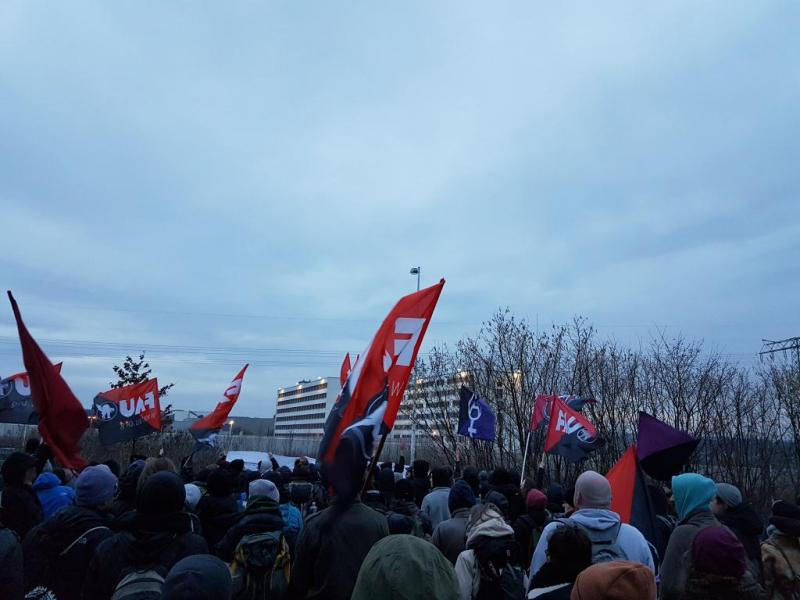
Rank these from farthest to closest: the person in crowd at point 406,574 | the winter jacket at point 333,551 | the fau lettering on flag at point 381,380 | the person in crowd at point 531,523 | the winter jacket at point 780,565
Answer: the person in crowd at point 531,523 < the winter jacket at point 780,565 < the fau lettering on flag at point 381,380 < the winter jacket at point 333,551 < the person in crowd at point 406,574

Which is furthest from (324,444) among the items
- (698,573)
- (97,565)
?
(698,573)

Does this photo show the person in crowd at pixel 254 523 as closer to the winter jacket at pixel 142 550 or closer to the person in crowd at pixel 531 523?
the winter jacket at pixel 142 550

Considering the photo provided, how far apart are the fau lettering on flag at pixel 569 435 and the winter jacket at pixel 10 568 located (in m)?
10.1

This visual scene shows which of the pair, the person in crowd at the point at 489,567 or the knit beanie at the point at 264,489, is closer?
the person in crowd at the point at 489,567

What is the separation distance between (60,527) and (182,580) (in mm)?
2390

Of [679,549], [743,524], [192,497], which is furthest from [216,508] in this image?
[743,524]

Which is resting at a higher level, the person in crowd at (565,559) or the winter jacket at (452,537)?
the person in crowd at (565,559)

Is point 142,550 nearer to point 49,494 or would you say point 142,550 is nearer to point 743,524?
point 49,494

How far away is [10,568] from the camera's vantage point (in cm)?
317

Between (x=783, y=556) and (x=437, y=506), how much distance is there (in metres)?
3.75

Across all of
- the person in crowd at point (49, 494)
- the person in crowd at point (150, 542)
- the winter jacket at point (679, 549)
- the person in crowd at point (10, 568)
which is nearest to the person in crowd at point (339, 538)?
the person in crowd at point (150, 542)

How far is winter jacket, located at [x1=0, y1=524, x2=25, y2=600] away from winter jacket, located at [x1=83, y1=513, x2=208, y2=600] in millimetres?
421

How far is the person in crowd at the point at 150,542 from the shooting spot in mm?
3328

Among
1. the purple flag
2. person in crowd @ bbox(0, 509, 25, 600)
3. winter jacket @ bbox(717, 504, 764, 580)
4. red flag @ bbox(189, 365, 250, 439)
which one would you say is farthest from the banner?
winter jacket @ bbox(717, 504, 764, 580)
